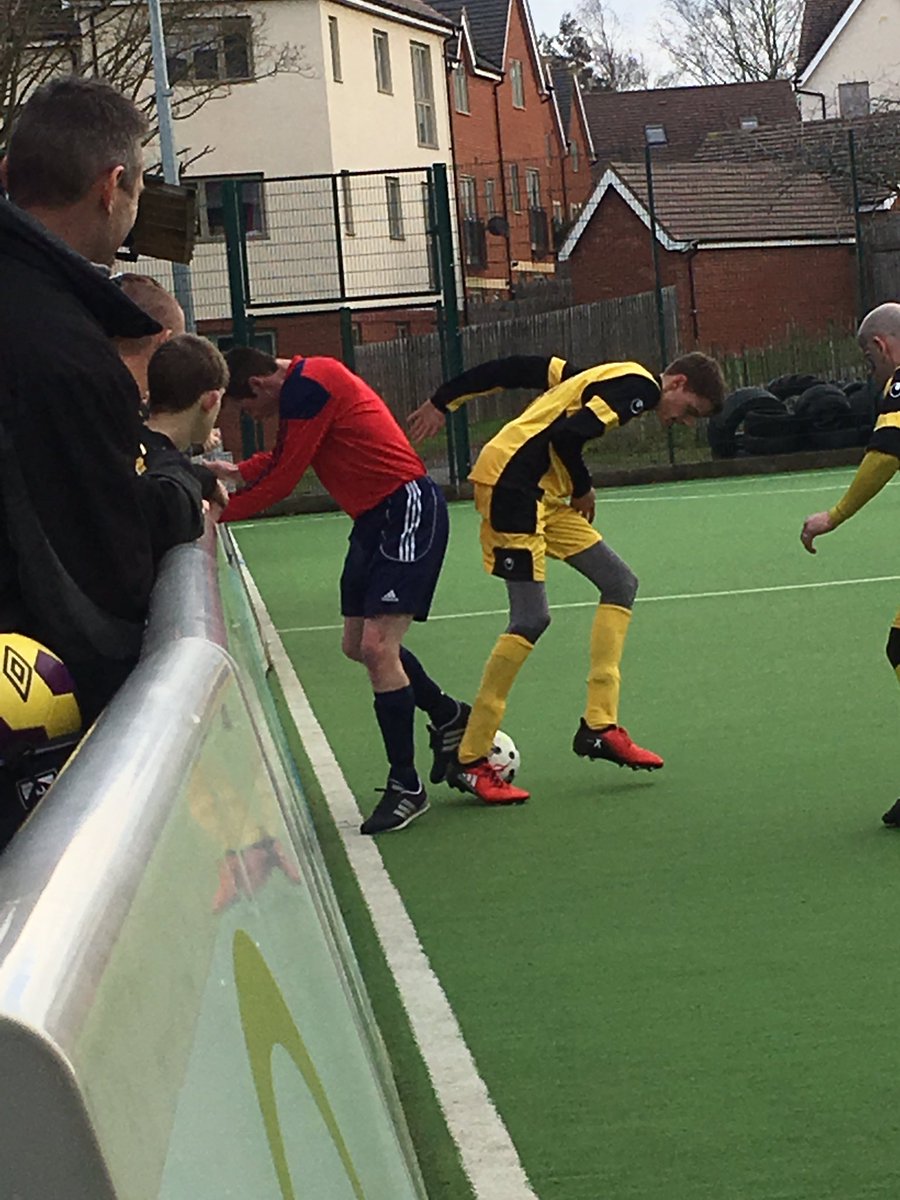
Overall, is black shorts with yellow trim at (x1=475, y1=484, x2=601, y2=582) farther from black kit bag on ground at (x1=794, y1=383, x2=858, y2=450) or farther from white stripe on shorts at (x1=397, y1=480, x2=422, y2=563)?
black kit bag on ground at (x1=794, y1=383, x2=858, y2=450)

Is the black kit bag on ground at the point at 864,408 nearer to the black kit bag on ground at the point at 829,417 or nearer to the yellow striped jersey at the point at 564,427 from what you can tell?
the black kit bag on ground at the point at 829,417

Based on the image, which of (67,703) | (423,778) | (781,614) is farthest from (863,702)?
(67,703)

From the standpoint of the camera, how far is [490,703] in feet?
26.2

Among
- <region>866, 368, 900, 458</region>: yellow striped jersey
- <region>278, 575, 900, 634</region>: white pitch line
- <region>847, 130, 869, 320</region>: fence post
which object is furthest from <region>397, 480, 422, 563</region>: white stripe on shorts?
<region>847, 130, 869, 320</region>: fence post

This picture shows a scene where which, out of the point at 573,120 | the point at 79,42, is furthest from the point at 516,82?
the point at 79,42

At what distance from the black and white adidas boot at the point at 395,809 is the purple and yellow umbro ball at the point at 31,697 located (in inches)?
179

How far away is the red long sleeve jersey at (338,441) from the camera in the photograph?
776 centimetres

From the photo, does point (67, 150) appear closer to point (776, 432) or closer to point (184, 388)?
point (184, 388)

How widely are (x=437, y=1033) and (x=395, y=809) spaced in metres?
2.55

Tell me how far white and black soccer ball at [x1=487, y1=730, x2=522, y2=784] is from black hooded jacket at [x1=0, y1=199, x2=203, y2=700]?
479 centimetres

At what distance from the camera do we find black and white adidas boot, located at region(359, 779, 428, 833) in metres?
7.48

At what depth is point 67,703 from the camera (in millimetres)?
2951

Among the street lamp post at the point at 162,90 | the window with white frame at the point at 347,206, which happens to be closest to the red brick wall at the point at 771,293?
the window with white frame at the point at 347,206

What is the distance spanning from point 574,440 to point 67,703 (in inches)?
208
